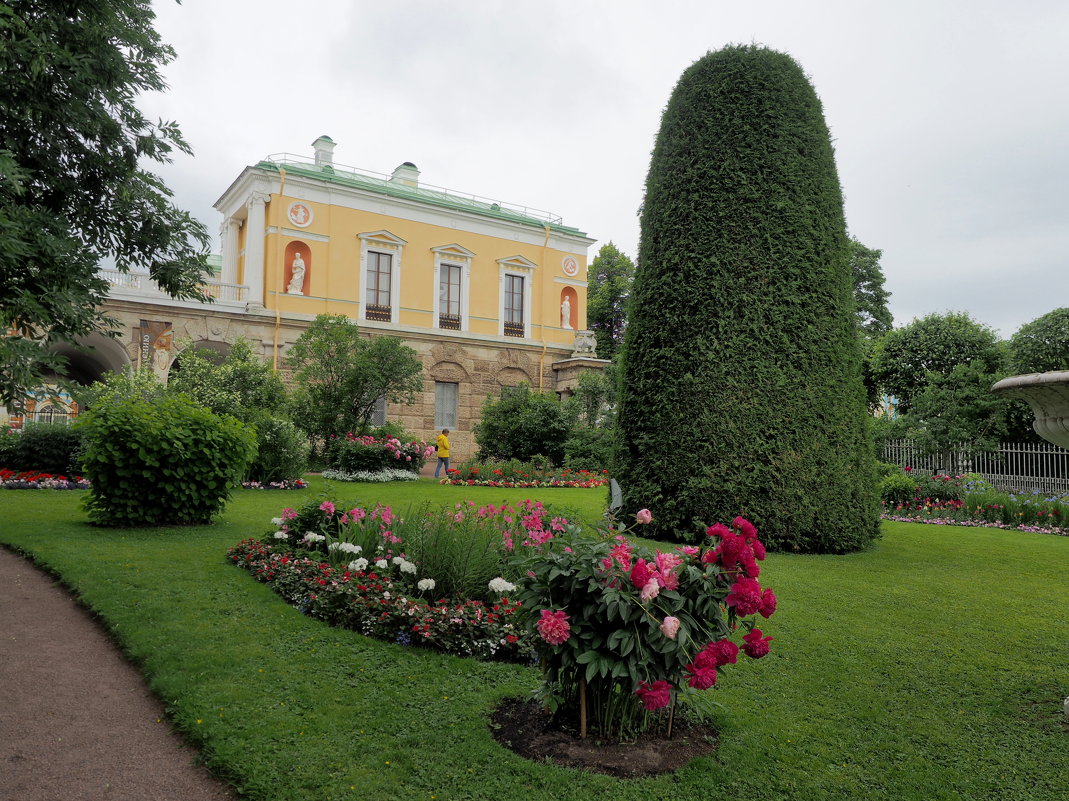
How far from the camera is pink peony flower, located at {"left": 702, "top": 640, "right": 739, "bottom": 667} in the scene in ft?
9.19

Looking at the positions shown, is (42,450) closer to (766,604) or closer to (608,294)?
(766,604)

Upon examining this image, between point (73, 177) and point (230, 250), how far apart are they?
19.6 meters

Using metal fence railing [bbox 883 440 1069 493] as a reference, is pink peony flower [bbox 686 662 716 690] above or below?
below

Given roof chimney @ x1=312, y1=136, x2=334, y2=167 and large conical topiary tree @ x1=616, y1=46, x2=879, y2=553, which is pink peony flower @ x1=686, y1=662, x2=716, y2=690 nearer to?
large conical topiary tree @ x1=616, y1=46, x2=879, y2=553

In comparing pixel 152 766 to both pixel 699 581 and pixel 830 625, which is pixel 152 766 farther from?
pixel 830 625

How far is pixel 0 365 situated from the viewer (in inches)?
208

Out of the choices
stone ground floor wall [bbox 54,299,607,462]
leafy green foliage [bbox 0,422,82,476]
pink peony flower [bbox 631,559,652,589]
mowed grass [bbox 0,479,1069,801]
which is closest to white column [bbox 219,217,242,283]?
stone ground floor wall [bbox 54,299,607,462]

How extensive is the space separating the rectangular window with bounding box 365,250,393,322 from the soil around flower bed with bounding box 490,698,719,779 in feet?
74.2

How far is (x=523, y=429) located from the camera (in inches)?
808

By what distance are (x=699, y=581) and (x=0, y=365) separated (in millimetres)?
5379

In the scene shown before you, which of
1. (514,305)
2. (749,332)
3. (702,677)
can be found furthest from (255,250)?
(702,677)

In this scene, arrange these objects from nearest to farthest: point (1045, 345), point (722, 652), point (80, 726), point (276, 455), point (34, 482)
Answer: point (722, 652)
point (80, 726)
point (34, 482)
point (276, 455)
point (1045, 345)

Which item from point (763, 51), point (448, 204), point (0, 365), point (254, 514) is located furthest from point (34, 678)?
point (448, 204)

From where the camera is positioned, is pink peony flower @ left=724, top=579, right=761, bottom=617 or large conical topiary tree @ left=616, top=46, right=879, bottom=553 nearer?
pink peony flower @ left=724, top=579, right=761, bottom=617
